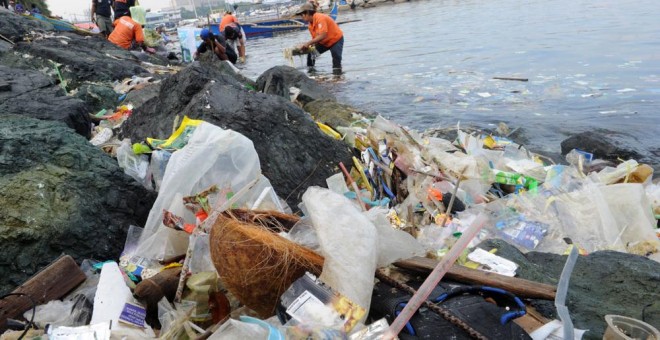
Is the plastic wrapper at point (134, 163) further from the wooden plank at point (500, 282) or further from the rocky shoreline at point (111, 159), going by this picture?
the wooden plank at point (500, 282)

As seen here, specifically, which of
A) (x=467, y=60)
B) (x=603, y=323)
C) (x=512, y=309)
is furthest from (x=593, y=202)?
(x=467, y=60)

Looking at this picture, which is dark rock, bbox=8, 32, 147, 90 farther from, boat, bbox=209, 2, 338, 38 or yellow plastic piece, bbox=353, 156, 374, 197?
boat, bbox=209, 2, 338, 38

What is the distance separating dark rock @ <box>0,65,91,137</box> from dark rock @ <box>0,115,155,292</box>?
112 centimetres

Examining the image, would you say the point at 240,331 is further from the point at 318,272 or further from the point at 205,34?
the point at 205,34

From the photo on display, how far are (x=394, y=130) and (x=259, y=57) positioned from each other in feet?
50.5

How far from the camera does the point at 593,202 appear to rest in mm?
3453

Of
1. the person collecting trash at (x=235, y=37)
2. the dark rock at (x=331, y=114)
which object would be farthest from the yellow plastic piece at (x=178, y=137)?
the person collecting trash at (x=235, y=37)

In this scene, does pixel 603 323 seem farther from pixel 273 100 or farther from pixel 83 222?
pixel 273 100

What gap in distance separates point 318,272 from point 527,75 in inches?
409

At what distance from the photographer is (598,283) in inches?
89.0

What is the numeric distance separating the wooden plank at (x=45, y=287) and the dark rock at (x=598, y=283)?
2036 mm

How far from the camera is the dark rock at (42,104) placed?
A: 4102mm

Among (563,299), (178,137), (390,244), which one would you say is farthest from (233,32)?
(563,299)

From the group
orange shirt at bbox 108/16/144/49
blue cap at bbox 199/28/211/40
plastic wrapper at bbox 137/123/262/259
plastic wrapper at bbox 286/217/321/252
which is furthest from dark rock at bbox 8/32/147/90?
plastic wrapper at bbox 286/217/321/252
